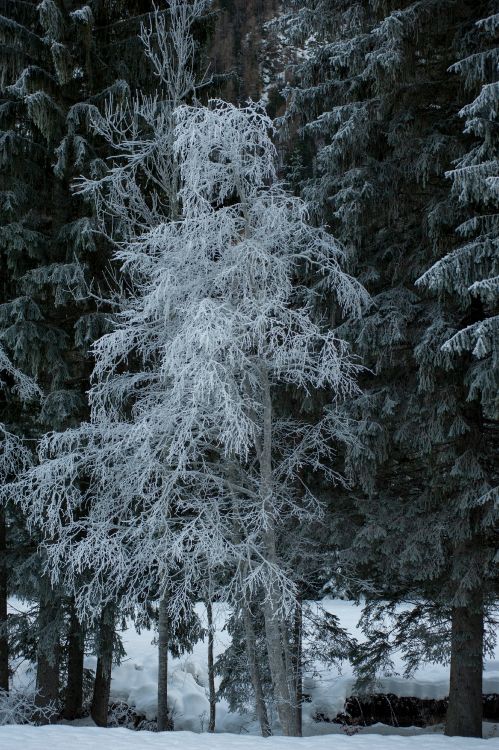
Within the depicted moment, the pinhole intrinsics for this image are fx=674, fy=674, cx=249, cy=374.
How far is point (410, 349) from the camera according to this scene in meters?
8.52

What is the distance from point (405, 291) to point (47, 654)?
6.91 metres

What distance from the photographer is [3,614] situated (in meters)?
11.0

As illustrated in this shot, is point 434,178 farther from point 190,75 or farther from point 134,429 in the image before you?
point 134,429

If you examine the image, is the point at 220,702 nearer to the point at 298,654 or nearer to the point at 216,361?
the point at 298,654

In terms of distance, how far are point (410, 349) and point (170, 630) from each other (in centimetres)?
580

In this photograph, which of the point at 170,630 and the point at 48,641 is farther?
the point at 170,630

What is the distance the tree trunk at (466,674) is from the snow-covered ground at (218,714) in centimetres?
37

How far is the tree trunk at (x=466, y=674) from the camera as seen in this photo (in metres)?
8.10

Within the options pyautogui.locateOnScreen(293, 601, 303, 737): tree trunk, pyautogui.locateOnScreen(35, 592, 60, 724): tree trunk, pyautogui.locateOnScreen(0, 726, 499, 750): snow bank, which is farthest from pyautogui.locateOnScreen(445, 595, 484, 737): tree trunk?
pyautogui.locateOnScreen(35, 592, 60, 724): tree trunk

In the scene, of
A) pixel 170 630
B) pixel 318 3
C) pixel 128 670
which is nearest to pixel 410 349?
pixel 318 3

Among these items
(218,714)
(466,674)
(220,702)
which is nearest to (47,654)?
(218,714)

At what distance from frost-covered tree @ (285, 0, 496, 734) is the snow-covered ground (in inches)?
74.3

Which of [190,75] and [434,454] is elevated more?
[190,75]

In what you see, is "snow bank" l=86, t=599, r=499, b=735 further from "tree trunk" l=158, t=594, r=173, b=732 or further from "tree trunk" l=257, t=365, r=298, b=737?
"tree trunk" l=257, t=365, r=298, b=737
